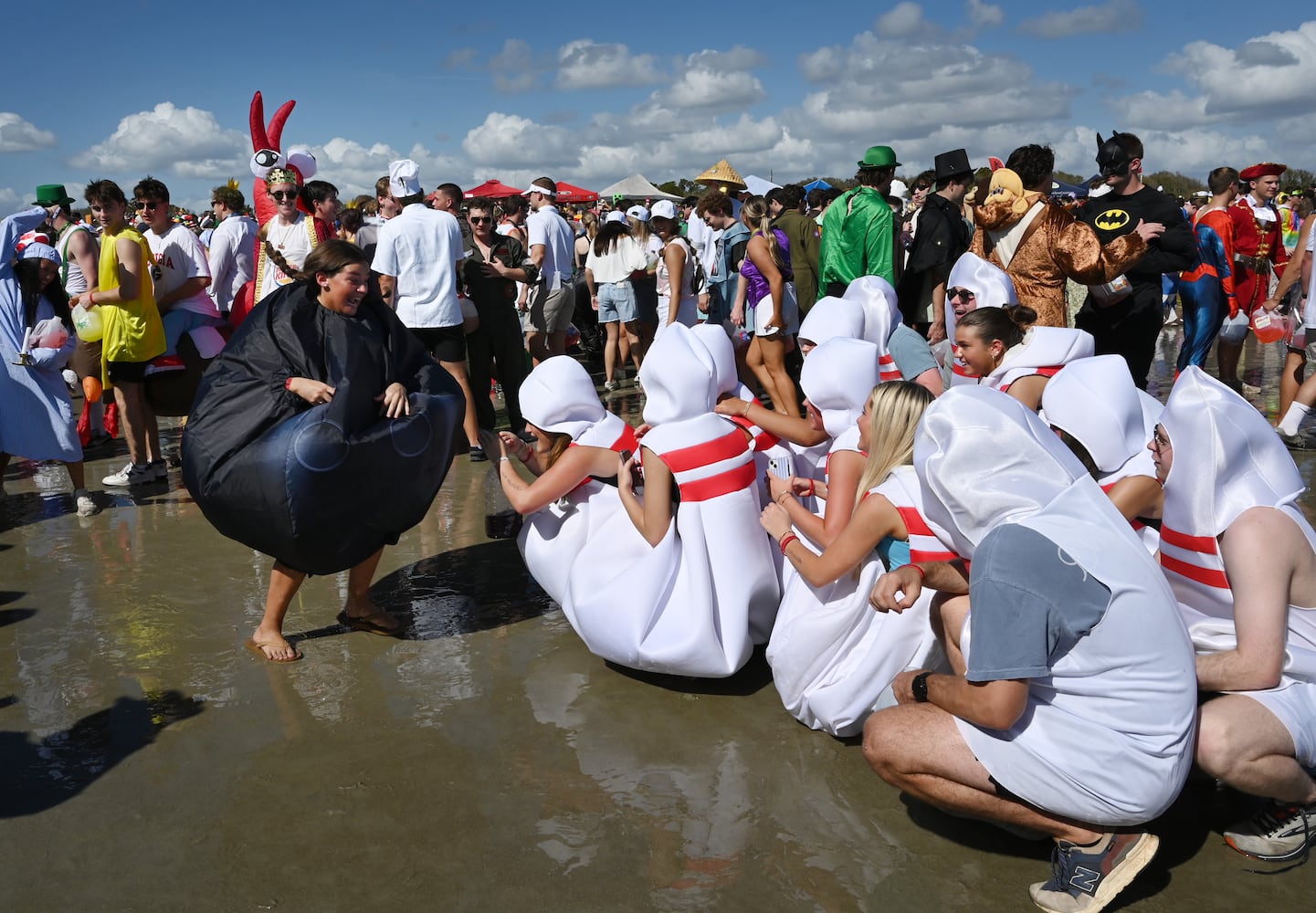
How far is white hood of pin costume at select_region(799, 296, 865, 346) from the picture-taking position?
5.42 meters

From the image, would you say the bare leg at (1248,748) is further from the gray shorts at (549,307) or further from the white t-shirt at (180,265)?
the gray shorts at (549,307)

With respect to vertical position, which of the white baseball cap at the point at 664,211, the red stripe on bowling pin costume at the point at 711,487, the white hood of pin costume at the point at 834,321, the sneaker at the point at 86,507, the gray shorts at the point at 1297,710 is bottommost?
the gray shorts at the point at 1297,710

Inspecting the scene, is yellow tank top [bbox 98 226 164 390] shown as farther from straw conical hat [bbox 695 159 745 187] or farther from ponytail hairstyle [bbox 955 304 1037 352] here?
straw conical hat [bbox 695 159 745 187]

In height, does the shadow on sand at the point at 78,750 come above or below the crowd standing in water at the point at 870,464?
below

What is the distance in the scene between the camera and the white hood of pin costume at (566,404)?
4305 millimetres

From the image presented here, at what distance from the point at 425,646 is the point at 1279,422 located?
614 centimetres

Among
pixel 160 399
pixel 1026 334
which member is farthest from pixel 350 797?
pixel 160 399

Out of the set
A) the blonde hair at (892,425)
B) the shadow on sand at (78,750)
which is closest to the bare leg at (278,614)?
the shadow on sand at (78,750)

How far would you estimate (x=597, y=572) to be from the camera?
418cm

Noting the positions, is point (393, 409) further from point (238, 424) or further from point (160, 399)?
point (160, 399)

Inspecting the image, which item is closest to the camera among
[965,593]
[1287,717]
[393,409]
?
[1287,717]

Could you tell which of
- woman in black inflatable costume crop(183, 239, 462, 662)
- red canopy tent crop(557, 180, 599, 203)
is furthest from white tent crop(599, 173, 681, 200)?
woman in black inflatable costume crop(183, 239, 462, 662)

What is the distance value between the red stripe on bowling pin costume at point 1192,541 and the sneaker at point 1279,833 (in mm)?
706

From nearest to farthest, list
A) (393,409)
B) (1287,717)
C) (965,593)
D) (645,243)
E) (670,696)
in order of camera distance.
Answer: (1287,717) → (965,593) → (670,696) → (393,409) → (645,243)
